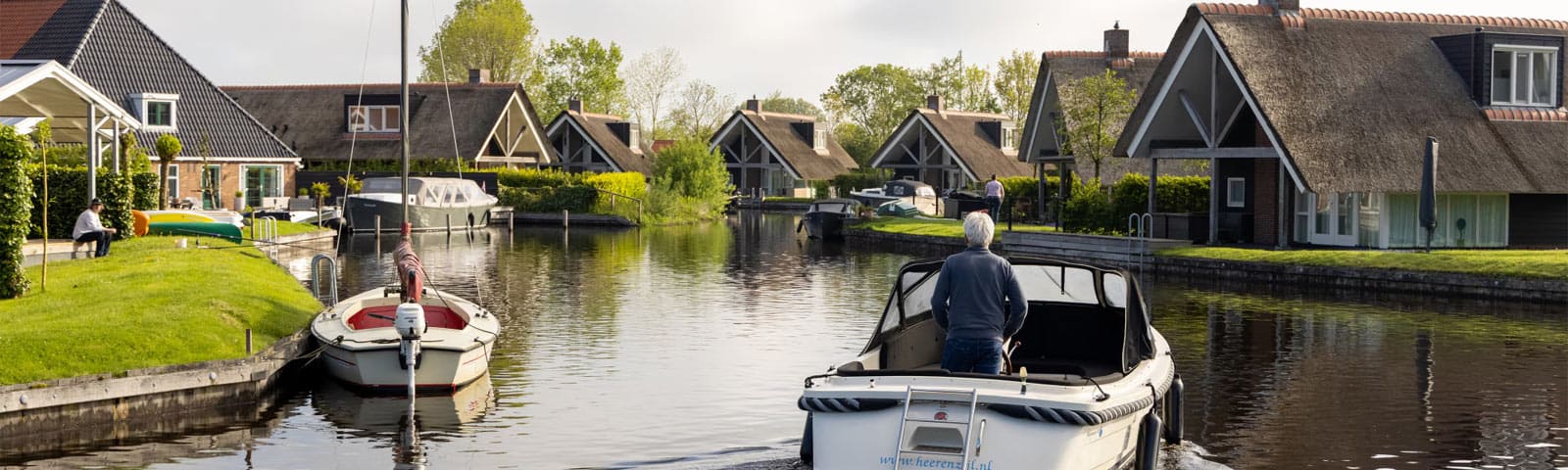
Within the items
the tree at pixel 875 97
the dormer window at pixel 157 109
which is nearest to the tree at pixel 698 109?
the tree at pixel 875 97

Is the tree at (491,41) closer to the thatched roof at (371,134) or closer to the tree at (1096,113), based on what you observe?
the thatched roof at (371,134)

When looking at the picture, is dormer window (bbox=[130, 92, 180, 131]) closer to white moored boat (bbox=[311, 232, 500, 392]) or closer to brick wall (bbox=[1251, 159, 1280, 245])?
brick wall (bbox=[1251, 159, 1280, 245])

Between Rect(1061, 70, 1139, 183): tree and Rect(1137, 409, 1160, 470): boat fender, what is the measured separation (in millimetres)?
36651

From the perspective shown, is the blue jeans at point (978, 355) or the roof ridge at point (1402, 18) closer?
the blue jeans at point (978, 355)

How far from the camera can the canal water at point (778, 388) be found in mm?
14875

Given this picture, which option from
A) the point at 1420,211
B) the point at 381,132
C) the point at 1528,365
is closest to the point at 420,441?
the point at 1528,365

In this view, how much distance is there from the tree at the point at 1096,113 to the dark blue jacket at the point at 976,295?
124 feet

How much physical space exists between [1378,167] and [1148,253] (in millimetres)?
5664

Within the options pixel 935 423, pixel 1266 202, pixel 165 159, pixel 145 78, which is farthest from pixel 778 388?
pixel 145 78

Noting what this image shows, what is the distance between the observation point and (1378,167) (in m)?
36.8

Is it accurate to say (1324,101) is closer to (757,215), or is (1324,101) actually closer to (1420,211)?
(1420,211)

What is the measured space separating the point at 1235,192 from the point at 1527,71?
7.69m

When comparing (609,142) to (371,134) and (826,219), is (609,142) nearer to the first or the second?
(371,134)

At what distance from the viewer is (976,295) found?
11984 millimetres
